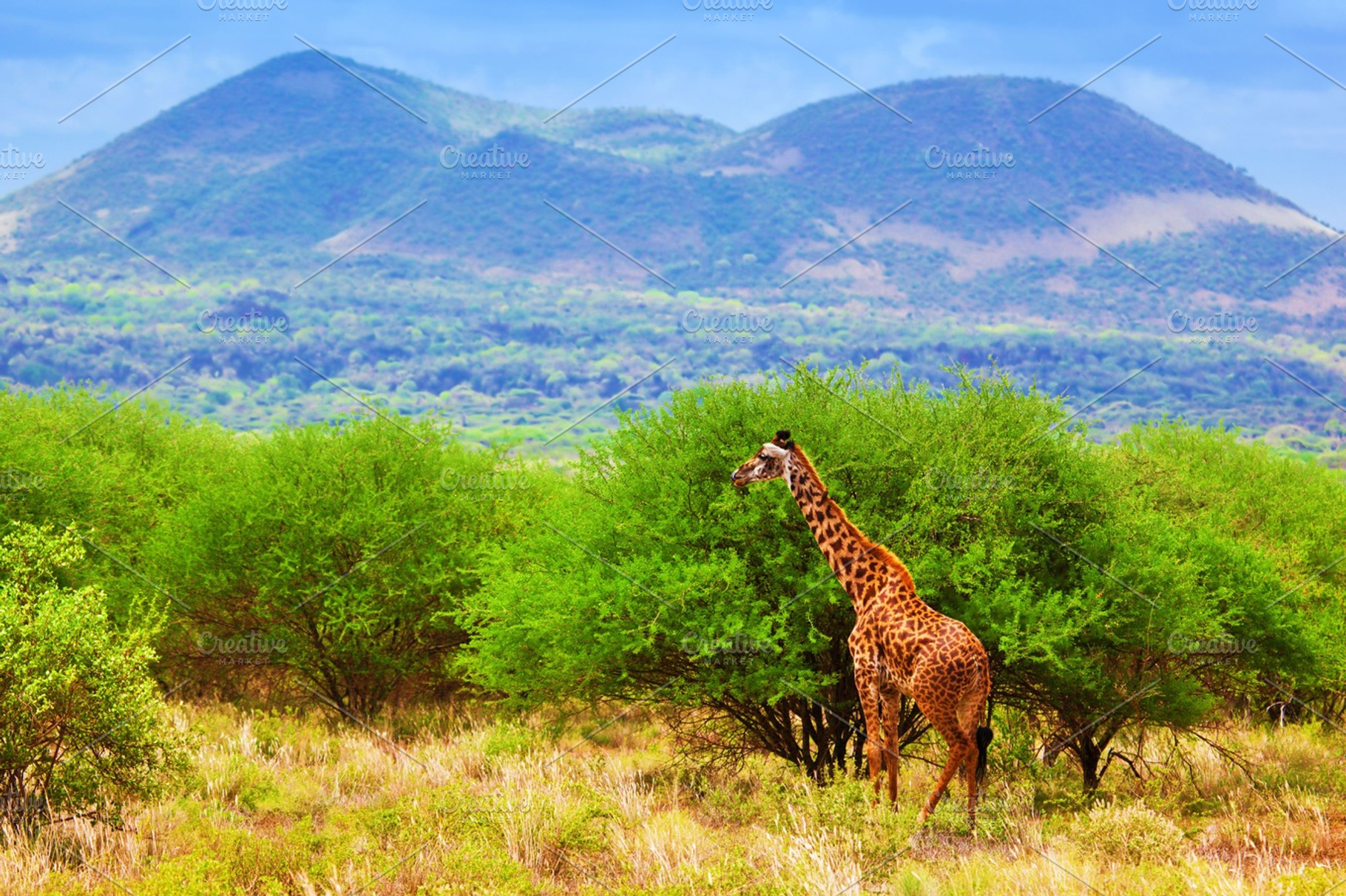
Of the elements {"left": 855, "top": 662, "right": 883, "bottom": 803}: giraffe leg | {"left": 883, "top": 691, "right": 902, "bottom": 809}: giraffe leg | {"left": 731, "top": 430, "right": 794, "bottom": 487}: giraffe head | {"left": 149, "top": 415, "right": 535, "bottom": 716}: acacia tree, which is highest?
{"left": 731, "top": 430, "right": 794, "bottom": 487}: giraffe head

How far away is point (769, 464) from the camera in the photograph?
11.6 m

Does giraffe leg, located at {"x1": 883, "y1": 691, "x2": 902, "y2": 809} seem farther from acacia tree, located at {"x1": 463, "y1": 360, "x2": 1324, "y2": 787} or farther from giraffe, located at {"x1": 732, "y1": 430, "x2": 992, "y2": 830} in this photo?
acacia tree, located at {"x1": 463, "y1": 360, "x2": 1324, "y2": 787}

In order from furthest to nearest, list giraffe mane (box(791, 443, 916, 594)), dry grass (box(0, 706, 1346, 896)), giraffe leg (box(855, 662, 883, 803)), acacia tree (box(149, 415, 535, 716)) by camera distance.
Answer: acacia tree (box(149, 415, 535, 716))
giraffe mane (box(791, 443, 916, 594))
giraffe leg (box(855, 662, 883, 803))
dry grass (box(0, 706, 1346, 896))

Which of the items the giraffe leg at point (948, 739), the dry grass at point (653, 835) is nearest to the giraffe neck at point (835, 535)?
the giraffe leg at point (948, 739)

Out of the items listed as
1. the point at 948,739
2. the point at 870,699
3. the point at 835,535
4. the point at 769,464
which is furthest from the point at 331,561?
the point at 948,739

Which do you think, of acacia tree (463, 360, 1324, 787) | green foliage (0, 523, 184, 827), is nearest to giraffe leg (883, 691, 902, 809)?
acacia tree (463, 360, 1324, 787)

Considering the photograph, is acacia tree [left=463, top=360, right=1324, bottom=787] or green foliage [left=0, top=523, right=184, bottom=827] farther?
acacia tree [left=463, top=360, right=1324, bottom=787]

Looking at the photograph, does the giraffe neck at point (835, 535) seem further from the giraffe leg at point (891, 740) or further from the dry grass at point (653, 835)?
the dry grass at point (653, 835)

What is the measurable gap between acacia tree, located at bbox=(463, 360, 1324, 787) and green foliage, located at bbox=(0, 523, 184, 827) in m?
4.48

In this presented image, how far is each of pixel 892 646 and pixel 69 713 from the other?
8.06m

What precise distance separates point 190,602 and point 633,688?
1082 centimetres

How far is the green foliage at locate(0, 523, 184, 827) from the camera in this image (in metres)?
11.6

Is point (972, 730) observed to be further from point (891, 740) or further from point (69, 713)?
point (69, 713)

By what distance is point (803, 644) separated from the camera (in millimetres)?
13484
